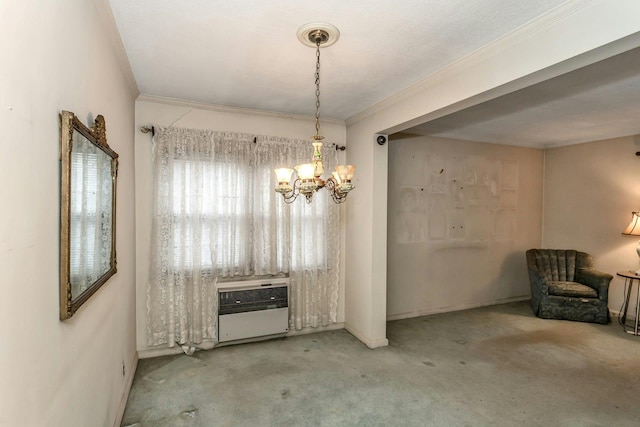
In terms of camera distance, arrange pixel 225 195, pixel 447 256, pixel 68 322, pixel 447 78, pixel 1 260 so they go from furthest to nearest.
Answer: pixel 447 256
pixel 225 195
pixel 447 78
pixel 68 322
pixel 1 260

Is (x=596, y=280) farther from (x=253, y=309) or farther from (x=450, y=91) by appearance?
(x=253, y=309)

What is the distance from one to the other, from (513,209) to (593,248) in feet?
3.94

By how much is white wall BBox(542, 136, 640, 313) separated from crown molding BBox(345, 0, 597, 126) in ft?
12.6

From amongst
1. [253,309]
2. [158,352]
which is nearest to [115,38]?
[253,309]

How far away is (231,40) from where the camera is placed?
2.13 metres

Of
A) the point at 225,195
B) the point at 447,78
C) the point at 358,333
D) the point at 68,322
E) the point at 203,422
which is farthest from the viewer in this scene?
the point at 358,333

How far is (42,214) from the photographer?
3.56ft

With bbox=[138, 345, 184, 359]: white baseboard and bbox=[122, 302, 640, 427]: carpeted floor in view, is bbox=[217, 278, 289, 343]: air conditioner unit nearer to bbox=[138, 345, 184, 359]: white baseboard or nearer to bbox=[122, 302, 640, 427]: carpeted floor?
bbox=[122, 302, 640, 427]: carpeted floor

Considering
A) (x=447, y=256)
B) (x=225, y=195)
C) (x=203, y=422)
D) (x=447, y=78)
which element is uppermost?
(x=447, y=78)

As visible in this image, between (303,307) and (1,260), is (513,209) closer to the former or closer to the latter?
(303,307)

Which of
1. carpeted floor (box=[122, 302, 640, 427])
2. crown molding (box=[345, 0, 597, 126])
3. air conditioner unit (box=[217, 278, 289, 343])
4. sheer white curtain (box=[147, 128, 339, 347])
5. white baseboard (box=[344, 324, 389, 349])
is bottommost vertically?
carpeted floor (box=[122, 302, 640, 427])

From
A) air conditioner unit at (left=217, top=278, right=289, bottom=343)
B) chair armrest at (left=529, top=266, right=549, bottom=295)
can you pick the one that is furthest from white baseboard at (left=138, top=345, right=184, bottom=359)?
chair armrest at (left=529, top=266, right=549, bottom=295)

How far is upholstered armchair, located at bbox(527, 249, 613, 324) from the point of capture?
4336mm

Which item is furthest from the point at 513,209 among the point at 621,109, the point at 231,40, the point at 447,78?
the point at 231,40
